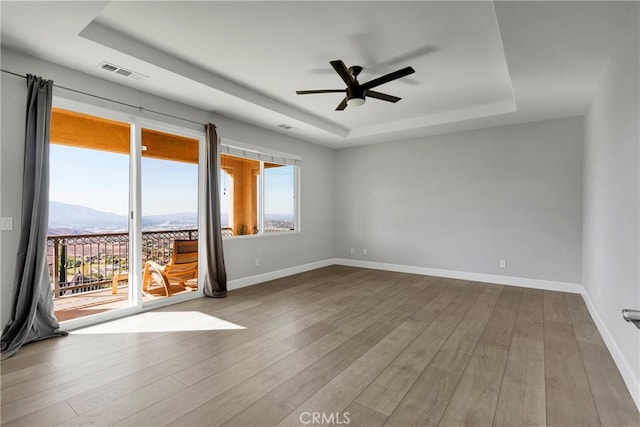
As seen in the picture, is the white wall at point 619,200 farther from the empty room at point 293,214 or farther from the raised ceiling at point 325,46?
the raised ceiling at point 325,46

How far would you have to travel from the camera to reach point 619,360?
2334 millimetres

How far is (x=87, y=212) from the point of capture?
11.4ft

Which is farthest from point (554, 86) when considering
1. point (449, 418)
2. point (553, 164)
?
point (449, 418)

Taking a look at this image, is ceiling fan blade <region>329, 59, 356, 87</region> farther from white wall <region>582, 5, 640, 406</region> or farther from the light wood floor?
the light wood floor

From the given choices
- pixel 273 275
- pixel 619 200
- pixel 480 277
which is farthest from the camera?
pixel 273 275

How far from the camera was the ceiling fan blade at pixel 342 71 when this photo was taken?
9.20ft

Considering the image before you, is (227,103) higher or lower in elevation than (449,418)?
higher

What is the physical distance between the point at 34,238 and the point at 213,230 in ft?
6.21

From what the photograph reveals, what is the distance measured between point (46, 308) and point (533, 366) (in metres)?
4.23

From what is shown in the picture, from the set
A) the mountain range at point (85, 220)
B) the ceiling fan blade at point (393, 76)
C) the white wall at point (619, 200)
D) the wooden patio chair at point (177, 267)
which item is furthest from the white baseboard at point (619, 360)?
the mountain range at point (85, 220)

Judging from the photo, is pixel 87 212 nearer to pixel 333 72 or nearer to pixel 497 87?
pixel 333 72

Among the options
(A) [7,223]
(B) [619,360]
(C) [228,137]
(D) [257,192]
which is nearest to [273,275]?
(D) [257,192]

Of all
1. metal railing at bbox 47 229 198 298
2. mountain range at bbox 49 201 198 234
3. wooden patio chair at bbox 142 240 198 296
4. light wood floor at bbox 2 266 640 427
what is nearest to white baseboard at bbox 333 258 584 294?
light wood floor at bbox 2 266 640 427

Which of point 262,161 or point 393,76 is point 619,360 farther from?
point 262,161
